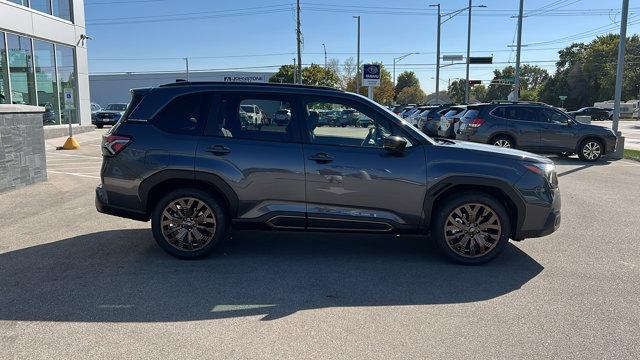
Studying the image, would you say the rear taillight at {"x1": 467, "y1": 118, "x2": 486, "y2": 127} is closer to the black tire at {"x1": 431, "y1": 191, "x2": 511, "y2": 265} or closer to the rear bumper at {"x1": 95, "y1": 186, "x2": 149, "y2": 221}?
the black tire at {"x1": 431, "y1": 191, "x2": 511, "y2": 265}

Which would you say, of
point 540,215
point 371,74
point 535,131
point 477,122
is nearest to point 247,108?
point 540,215

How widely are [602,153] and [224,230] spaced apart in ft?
45.4

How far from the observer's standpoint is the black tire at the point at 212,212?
5422 mm

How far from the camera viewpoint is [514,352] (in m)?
3.56

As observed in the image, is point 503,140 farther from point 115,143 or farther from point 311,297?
point 115,143

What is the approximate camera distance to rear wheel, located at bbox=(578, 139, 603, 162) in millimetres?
15289

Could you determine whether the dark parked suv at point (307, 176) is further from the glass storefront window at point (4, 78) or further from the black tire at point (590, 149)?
the glass storefront window at point (4, 78)

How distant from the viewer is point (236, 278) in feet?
16.3

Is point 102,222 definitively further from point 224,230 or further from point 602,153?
point 602,153

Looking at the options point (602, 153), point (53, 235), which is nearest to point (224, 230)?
Result: point (53, 235)

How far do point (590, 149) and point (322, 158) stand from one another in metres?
12.9

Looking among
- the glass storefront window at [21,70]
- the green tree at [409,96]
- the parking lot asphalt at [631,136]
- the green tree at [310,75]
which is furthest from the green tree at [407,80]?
the glass storefront window at [21,70]

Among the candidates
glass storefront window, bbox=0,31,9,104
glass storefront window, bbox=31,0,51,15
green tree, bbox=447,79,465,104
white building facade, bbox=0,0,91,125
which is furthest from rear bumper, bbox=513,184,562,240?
green tree, bbox=447,79,465,104

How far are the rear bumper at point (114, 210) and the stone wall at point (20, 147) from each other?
4.71 meters
